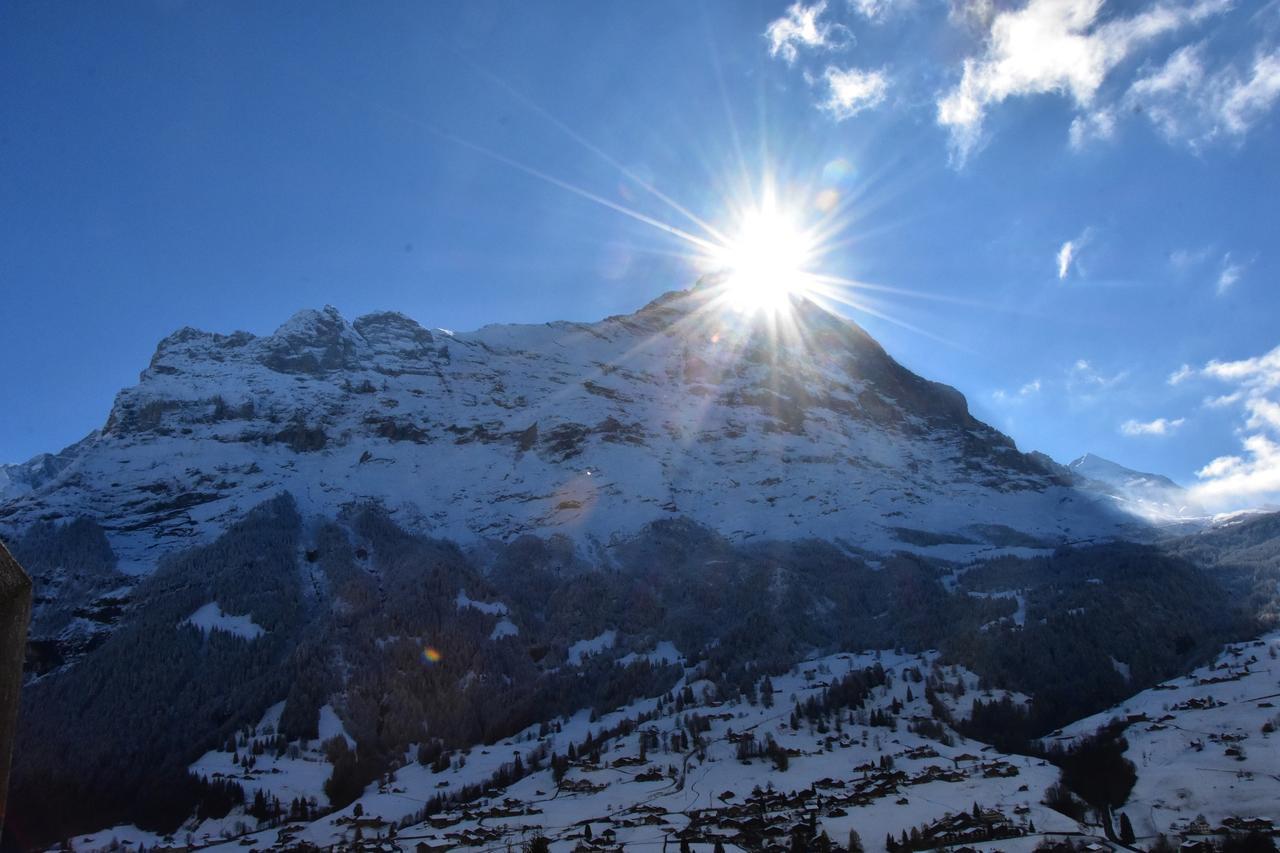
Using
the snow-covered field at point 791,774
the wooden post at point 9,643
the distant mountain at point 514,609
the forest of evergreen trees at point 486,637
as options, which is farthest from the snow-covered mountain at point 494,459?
the wooden post at point 9,643

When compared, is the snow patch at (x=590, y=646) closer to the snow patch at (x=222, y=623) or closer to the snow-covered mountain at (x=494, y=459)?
the snow-covered mountain at (x=494, y=459)

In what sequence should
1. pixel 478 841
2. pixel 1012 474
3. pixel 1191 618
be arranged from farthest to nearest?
pixel 1012 474 → pixel 1191 618 → pixel 478 841

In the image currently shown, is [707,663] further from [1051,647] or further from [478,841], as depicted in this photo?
[478,841]

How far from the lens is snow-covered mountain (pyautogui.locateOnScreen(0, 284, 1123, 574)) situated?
134500 millimetres

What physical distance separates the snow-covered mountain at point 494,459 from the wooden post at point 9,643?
12461cm

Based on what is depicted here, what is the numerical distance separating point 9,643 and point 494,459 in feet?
502

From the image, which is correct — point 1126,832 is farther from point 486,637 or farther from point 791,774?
point 486,637

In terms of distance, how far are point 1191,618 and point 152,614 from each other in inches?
4772

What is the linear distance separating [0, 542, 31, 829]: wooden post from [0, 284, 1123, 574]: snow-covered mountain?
125 m

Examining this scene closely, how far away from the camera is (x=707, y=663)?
10031 centimetres

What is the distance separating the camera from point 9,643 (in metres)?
4.22

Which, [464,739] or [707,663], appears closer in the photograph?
[464,739]

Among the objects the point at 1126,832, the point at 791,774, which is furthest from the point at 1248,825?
the point at 791,774

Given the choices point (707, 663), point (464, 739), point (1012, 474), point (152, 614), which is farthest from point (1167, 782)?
point (1012, 474)
